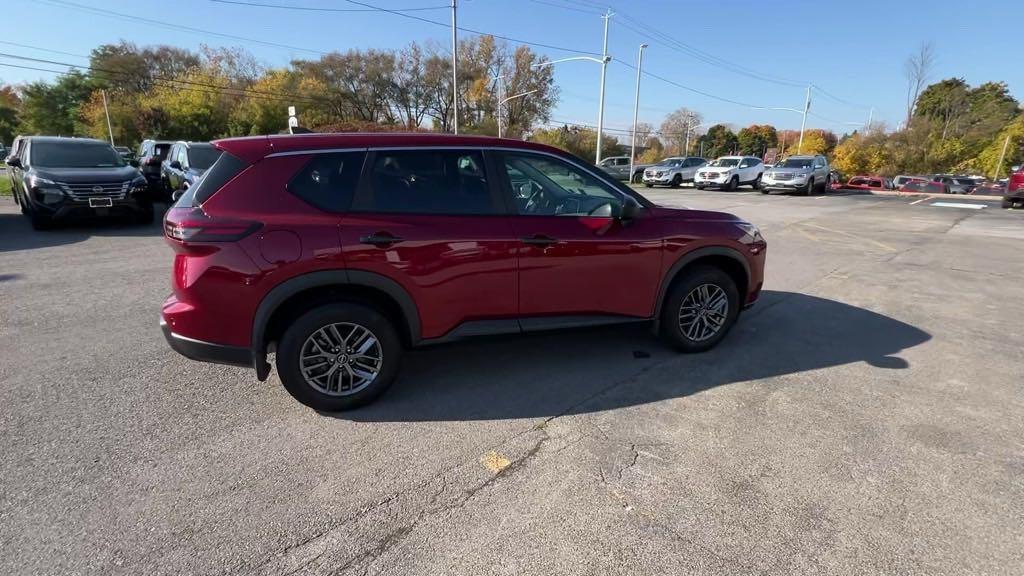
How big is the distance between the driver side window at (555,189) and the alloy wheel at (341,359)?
139 cm

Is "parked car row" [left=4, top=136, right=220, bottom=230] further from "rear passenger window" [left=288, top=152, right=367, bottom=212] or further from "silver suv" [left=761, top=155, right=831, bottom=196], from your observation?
"silver suv" [left=761, top=155, right=831, bottom=196]

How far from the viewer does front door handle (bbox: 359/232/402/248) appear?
3070 millimetres

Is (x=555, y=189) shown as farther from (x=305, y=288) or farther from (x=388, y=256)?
(x=305, y=288)

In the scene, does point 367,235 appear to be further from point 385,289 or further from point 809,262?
point 809,262

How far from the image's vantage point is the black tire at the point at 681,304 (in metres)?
4.12

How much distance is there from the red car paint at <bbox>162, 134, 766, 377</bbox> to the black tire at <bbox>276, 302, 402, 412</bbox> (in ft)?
0.43

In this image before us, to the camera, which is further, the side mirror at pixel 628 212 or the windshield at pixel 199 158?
the windshield at pixel 199 158

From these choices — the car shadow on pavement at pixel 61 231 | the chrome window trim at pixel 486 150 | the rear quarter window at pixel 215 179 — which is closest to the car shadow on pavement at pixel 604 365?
the chrome window trim at pixel 486 150

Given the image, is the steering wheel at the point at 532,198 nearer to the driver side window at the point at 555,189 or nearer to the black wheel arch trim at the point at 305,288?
the driver side window at the point at 555,189

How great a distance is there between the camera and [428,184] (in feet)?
11.0

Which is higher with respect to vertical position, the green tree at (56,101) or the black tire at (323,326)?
the green tree at (56,101)

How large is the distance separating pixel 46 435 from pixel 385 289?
2148 millimetres

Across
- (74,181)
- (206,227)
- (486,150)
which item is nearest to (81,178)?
(74,181)

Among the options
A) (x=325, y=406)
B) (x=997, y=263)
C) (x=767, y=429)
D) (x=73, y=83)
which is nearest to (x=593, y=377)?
(x=767, y=429)
